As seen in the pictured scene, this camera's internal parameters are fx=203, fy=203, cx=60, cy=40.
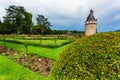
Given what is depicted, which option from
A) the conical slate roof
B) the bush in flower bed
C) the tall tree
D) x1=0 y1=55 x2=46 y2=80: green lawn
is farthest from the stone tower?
the bush in flower bed

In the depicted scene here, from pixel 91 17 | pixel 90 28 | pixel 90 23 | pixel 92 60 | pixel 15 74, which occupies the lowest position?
pixel 15 74

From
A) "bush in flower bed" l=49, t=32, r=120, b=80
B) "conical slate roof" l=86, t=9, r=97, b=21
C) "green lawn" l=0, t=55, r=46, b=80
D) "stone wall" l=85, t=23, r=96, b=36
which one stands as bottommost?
"green lawn" l=0, t=55, r=46, b=80

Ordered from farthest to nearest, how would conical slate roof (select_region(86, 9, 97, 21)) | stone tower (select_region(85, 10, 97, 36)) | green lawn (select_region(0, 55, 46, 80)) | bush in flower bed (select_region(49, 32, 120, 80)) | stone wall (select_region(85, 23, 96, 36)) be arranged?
conical slate roof (select_region(86, 9, 97, 21))
stone tower (select_region(85, 10, 97, 36))
stone wall (select_region(85, 23, 96, 36))
green lawn (select_region(0, 55, 46, 80))
bush in flower bed (select_region(49, 32, 120, 80))

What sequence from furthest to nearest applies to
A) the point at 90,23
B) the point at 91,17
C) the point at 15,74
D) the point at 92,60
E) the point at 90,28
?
the point at 91,17
the point at 90,23
the point at 90,28
the point at 15,74
the point at 92,60

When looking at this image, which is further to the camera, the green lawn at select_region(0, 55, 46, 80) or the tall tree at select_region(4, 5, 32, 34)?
the tall tree at select_region(4, 5, 32, 34)

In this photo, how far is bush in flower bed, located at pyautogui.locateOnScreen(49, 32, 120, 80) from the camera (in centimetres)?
495

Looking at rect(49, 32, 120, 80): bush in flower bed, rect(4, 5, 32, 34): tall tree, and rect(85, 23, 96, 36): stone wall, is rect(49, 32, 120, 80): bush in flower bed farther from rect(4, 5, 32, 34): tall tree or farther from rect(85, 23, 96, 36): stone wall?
rect(4, 5, 32, 34): tall tree

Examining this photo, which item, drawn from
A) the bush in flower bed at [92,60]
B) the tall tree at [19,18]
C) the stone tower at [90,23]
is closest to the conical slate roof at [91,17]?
the stone tower at [90,23]

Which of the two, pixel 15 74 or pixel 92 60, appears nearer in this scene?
pixel 92 60

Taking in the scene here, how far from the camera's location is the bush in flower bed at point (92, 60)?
16.2ft

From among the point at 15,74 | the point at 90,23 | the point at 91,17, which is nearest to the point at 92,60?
the point at 15,74

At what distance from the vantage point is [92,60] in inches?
203

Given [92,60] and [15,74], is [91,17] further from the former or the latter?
[92,60]

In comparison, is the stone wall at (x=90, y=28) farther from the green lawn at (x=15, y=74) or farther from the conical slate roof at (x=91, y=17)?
the green lawn at (x=15, y=74)
